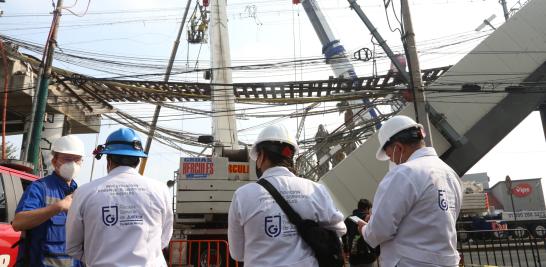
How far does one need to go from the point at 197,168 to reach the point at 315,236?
6.83 meters

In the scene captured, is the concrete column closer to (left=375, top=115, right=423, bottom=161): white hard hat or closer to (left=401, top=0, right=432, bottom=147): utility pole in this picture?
(left=401, top=0, right=432, bottom=147): utility pole

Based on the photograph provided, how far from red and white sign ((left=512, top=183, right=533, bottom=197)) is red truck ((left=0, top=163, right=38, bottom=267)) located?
3309 cm

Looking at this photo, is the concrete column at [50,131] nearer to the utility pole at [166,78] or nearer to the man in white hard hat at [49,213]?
the utility pole at [166,78]

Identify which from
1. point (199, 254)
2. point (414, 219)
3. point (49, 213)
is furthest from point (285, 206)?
point (199, 254)

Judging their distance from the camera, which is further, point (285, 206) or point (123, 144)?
point (123, 144)

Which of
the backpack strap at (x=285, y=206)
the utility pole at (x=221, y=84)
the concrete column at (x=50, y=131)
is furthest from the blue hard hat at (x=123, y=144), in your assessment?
the concrete column at (x=50, y=131)

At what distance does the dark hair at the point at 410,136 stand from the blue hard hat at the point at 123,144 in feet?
5.02

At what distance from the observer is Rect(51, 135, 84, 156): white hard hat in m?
2.90

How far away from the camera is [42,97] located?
9961mm

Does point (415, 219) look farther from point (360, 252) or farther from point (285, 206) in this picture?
point (360, 252)

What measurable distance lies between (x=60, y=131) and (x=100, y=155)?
12.1m

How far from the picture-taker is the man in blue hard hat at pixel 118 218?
6.84 ft

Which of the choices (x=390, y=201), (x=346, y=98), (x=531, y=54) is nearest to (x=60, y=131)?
(x=346, y=98)

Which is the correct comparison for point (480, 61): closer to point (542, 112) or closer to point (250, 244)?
point (542, 112)
